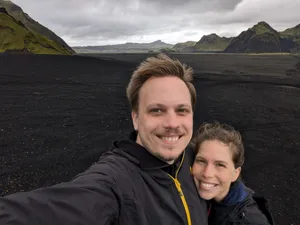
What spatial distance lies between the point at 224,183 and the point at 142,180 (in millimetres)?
1815

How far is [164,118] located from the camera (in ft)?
10.4

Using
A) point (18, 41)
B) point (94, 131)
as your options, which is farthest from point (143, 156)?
point (18, 41)

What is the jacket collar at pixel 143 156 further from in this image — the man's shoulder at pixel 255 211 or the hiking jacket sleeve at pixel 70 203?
the man's shoulder at pixel 255 211

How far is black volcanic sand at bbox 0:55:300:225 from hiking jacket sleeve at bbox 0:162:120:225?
702 cm

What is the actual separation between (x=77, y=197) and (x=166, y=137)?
1368mm

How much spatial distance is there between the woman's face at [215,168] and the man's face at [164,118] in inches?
31.9

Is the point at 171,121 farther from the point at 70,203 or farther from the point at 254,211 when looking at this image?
the point at 254,211

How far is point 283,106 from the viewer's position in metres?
22.0

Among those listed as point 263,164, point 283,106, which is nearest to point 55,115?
point 263,164

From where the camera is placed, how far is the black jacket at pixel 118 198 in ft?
6.06

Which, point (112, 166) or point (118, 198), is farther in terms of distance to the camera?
point (112, 166)

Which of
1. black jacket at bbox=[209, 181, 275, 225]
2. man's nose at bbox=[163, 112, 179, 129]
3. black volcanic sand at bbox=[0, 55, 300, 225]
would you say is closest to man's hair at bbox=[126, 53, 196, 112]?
man's nose at bbox=[163, 112, 179, 129]

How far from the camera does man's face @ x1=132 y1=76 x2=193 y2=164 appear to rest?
10.1 feet

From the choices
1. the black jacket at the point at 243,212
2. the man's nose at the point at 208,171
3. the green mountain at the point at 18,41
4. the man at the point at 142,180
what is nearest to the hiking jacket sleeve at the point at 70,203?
the man at the point at 142,180
